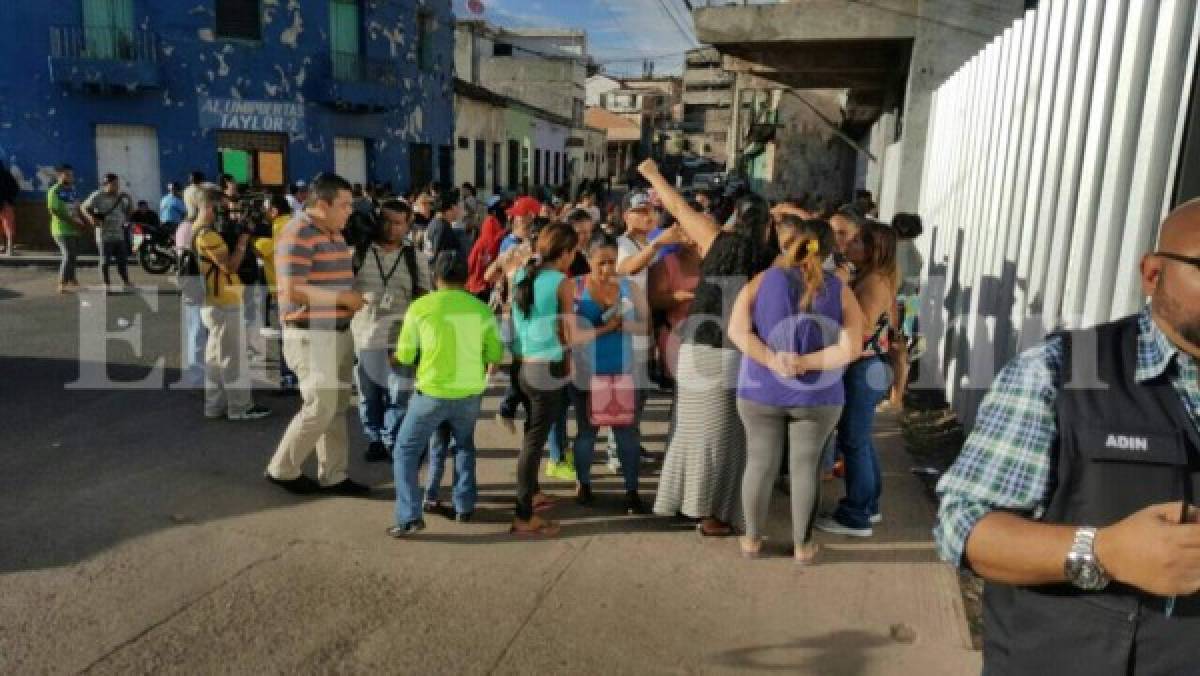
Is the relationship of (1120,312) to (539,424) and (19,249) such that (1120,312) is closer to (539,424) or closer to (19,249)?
(539,424)

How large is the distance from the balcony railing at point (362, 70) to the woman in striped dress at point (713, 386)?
18.6 metres

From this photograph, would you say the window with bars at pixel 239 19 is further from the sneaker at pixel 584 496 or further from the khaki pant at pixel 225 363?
the sneaker at pixel 584 496

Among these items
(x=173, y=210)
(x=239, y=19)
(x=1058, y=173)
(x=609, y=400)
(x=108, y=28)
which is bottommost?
(x=609, y=400)

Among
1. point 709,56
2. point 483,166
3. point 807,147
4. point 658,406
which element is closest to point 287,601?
point 658,406

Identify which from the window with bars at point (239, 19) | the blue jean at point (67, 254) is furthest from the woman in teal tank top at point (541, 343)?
the window with bars at point (239, 19)

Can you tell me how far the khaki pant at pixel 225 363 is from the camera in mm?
5938

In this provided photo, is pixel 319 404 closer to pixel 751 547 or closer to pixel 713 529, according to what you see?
pixel 713 529

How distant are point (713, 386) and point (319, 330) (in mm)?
2303

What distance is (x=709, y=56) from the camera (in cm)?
5888

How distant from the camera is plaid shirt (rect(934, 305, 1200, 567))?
4.72ft

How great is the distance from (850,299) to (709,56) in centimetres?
5911

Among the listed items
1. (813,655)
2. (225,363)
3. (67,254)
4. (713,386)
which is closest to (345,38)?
(67,254)

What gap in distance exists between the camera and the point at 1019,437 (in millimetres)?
1507

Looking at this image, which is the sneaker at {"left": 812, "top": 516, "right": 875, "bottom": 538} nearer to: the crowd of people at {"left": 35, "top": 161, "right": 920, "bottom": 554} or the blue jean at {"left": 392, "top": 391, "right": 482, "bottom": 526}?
the crowd of people at {"left": 35, "top": 161, "right": 920, "bottom": 554}
